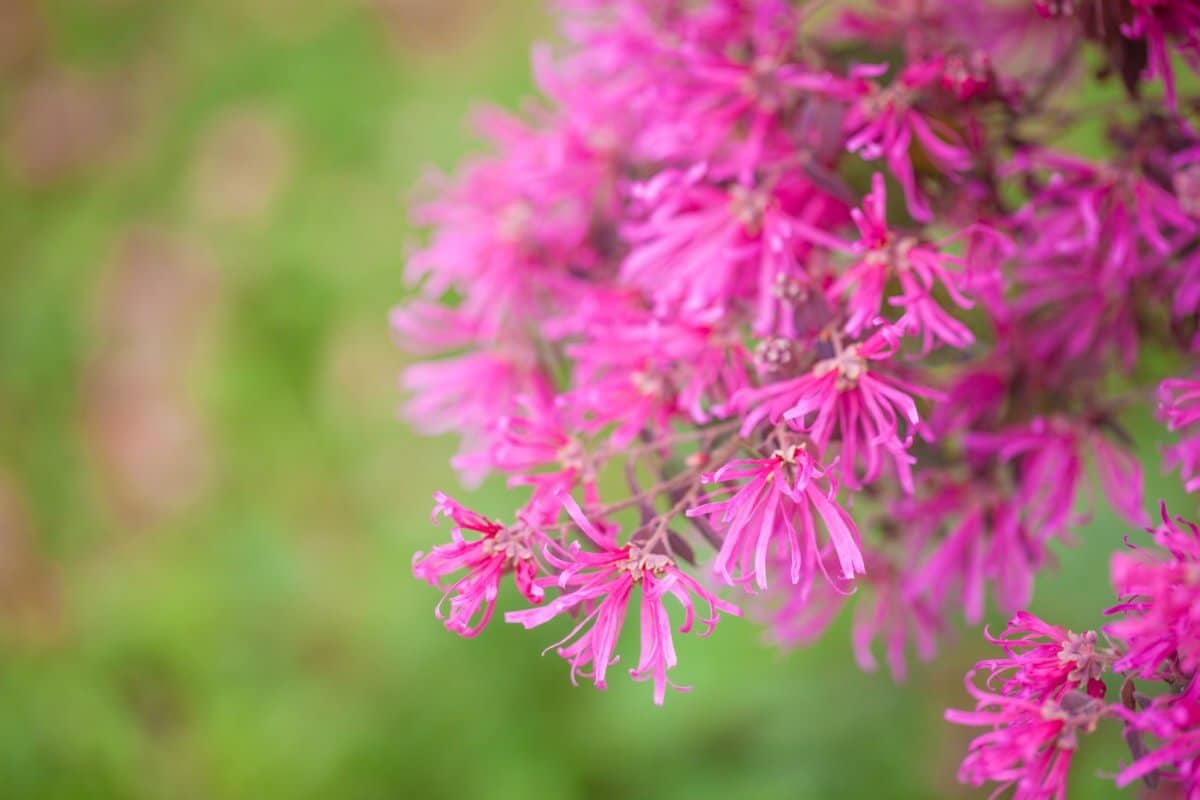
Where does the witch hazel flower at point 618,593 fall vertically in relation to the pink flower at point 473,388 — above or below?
below

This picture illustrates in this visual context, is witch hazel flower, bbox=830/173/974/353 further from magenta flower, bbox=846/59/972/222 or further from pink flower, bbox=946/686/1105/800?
pink flower, bbox=946/686/1105/800

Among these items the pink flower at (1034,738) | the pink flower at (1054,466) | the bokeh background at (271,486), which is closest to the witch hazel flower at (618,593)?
the pink flower at (1034,738)

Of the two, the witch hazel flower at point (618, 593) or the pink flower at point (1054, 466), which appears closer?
the witch hazel flower at point (618, 593)

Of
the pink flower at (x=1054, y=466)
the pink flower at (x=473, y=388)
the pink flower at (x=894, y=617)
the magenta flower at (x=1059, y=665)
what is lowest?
the pink flower at (x=894, y=617)

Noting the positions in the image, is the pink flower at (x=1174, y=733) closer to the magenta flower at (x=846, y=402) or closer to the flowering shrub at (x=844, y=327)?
the flowering shrub at (x=844, y=327)

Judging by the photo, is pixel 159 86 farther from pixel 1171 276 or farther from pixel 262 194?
pixel 1171 276

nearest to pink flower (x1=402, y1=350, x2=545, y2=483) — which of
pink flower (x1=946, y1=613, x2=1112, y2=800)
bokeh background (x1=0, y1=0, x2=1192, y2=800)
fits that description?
pink flower (x1=946, y1=613, x2=1112, y2=800)

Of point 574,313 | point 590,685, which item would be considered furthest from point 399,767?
point 574,313
